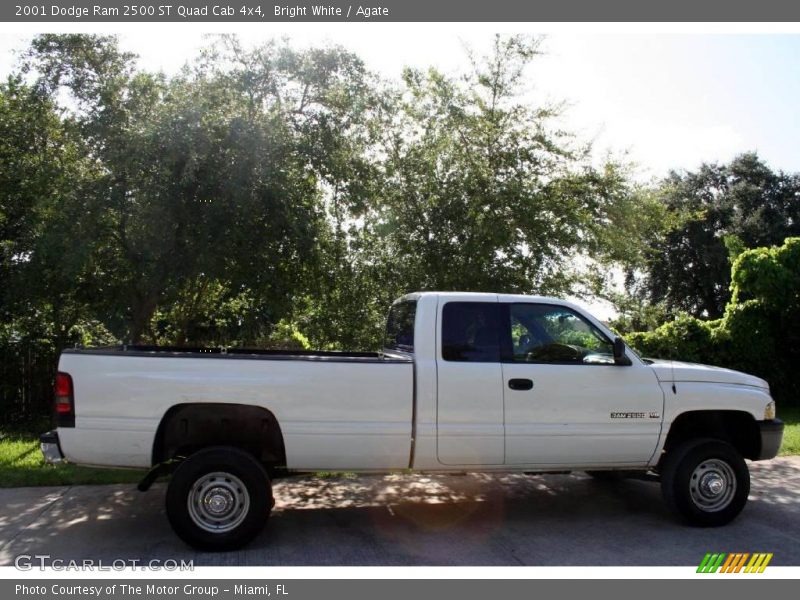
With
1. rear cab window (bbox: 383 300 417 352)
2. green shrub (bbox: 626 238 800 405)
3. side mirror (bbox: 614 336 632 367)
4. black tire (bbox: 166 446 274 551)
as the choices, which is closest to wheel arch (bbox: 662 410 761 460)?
side mirror (bbox: 614 336 632 367)

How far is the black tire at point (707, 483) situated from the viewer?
20.2ft

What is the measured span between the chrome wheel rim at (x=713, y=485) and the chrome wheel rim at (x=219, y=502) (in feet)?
12.6

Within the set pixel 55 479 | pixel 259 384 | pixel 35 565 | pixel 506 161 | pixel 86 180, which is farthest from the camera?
pixel 506 161

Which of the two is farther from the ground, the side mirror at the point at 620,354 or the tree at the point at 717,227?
the tree at the point at 717,227

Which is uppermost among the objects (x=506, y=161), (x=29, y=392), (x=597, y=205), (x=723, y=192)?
(x=723, y=192)

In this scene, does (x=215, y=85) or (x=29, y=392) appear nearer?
(x=215, y=85)

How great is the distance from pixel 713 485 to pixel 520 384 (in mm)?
1981

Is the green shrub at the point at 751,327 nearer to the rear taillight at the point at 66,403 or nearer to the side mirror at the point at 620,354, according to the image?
the side mirror at the point at 620,354

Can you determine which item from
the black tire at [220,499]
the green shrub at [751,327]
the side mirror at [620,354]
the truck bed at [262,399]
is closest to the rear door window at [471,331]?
the truck bed at [262,399]

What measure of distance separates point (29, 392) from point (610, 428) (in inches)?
381

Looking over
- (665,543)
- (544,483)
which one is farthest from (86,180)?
(665,543)

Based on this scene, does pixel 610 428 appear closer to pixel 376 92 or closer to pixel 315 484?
pixel 315 484

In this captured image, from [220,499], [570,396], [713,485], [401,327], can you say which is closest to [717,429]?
[713,485]

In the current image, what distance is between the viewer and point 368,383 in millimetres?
5660
